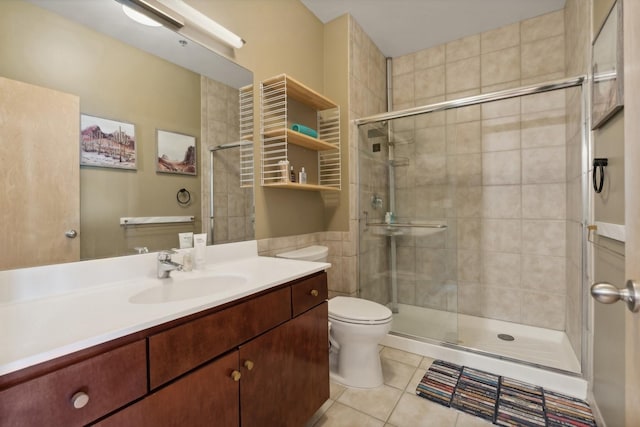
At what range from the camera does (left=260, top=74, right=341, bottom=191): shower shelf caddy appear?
1.85 meters

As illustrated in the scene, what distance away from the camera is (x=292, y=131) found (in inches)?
72.2

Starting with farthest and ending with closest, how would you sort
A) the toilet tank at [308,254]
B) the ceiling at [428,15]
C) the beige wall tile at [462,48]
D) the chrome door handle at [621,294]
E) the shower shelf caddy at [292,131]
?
the beige wall tile at [462,48] → the ceiling at [428,15] → the toilet tank at [308,254] → the shower shelf caddy at [292,131] → the chrome door handle at [621,294]

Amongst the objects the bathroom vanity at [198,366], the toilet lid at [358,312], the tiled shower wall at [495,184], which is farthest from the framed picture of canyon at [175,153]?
the tiled shower wall at [495,184]

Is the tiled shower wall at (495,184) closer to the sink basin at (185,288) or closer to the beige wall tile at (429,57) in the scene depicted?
the beige wall tile at (429,57)

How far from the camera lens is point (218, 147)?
5.14 ft

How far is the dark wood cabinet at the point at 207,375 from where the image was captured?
1.98 feet

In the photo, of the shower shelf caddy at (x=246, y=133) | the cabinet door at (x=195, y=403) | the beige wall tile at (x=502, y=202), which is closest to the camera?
the cabinet door at (x=195, y=403)

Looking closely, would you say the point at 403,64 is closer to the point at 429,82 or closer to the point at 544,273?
the point at 429,82

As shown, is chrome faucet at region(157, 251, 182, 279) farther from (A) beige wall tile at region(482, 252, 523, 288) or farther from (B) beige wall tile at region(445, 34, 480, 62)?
(B) beige wall tile at region(445, 34, 480, 62)

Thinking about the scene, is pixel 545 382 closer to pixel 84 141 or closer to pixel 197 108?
pixel 197 108

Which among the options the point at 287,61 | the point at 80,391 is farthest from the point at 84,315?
the point at 287,61

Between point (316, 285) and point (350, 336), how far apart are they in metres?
0.60

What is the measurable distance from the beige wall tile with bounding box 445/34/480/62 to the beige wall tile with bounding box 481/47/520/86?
116mm

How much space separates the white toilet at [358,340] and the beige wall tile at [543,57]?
7.83 ft
